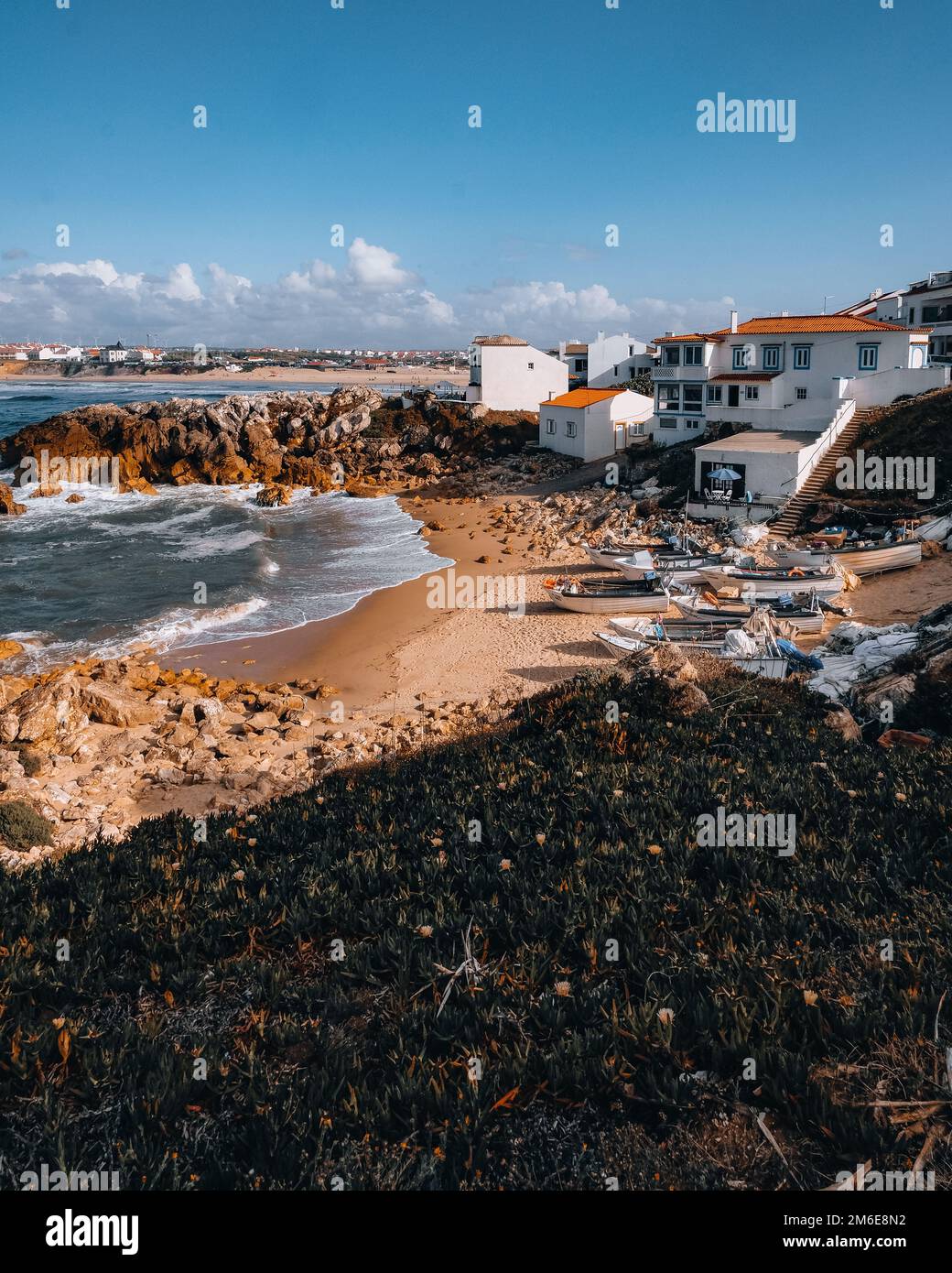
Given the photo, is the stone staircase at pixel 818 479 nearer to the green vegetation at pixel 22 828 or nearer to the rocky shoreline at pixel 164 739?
the rocky shoreline at pixel 164 739

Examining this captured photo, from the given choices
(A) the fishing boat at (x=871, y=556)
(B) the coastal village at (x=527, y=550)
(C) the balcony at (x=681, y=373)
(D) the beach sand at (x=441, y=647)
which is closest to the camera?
(B) the coastal village at (x=527, y=550)

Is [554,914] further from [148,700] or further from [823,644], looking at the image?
[823,644]

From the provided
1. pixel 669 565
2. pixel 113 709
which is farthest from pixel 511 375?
pixel 113 709

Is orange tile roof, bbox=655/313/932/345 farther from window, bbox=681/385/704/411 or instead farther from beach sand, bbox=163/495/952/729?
beach sand, bbox=163/495/952/729

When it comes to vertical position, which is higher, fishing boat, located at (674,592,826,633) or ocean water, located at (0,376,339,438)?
ocean water, located at (0,376,339,438)

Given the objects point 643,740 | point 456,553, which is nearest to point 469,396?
point 456,553

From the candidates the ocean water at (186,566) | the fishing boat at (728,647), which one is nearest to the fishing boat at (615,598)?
the fishing boat at (728,647)

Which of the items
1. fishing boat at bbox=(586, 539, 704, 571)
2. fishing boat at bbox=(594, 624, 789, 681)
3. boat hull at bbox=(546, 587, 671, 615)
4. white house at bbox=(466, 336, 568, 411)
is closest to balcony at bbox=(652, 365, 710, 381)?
white house at bbox=(466, 336, 568, 411)
